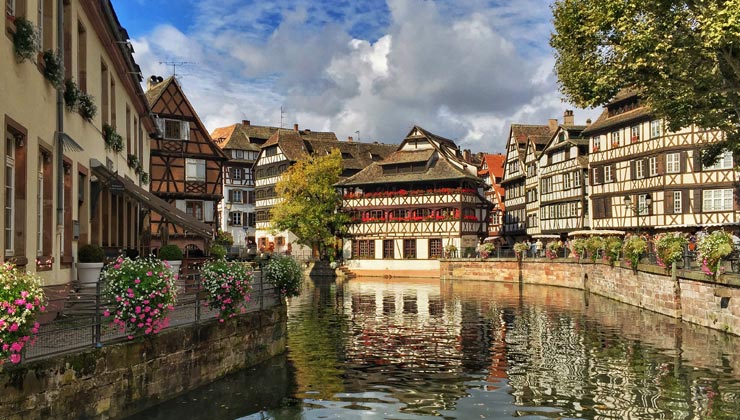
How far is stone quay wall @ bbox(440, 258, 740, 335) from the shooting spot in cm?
2214

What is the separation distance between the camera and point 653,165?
47.4 metres

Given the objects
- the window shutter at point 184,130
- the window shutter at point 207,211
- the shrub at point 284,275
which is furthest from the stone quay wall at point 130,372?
the window shutter at point 184,130

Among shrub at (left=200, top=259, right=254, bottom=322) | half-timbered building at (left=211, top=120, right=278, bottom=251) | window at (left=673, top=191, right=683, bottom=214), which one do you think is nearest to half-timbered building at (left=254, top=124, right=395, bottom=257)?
half-timbered building at (left=211, top=120, right=278, bottom=251)

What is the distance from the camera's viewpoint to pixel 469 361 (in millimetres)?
17625

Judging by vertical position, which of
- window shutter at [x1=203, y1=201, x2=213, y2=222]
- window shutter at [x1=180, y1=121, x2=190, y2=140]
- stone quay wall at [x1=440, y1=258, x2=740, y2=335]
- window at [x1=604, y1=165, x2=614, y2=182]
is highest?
window shutter at [x1=180, y1=121, x2=190, y2=140]

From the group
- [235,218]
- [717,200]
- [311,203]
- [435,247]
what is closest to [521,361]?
[717,200]

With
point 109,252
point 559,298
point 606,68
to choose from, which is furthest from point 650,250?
point 109,252

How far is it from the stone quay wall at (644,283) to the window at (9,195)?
19.3 metres

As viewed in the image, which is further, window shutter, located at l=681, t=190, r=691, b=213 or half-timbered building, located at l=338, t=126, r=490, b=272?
half-timbered building, located at l=338, t=126, r=490, b=272

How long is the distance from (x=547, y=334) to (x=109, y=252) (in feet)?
45.3

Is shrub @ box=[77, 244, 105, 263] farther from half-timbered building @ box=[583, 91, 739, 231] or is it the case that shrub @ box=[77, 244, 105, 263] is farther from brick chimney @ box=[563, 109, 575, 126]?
brick chimney @ box=[563, 109, 575, 126]

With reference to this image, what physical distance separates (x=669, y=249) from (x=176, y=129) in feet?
108

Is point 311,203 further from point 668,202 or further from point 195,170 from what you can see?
point 668,202

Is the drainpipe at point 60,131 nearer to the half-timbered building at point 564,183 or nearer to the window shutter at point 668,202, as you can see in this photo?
the window shutter at point 668,202
